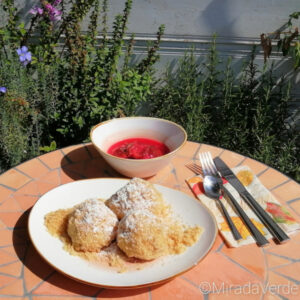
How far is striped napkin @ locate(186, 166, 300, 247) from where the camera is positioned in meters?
1.34

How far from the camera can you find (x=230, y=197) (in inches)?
59.5

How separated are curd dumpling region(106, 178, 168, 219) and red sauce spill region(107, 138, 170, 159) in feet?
0.89

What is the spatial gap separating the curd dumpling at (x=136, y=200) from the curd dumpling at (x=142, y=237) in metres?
0.08

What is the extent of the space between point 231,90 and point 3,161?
2.30 m

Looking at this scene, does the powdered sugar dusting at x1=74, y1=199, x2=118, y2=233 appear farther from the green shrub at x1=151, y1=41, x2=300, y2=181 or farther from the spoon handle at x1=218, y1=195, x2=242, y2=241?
the green shrub at x1=151, y1=41, x2=300, y2=181

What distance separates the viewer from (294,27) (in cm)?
354

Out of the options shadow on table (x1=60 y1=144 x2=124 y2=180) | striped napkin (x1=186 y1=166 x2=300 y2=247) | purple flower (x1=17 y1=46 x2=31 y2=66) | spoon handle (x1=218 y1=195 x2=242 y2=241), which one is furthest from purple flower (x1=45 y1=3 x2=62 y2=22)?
spoon handle (x1=218 y1=195 x2=242 y2=241)

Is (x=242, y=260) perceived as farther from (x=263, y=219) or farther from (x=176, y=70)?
(x=176, y=70)

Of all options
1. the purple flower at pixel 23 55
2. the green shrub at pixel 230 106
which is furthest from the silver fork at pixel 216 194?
the purple flower at pixel 23 55

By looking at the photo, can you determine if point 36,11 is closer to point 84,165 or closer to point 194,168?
point 84,165

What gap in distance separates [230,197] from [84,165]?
71 cm

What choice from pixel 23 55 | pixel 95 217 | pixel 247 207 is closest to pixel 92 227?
pixel 95 217

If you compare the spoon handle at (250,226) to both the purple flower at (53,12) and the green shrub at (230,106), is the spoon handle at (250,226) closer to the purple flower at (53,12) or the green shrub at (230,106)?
the green shrub at (230,106)

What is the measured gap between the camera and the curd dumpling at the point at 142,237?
1131 mm
